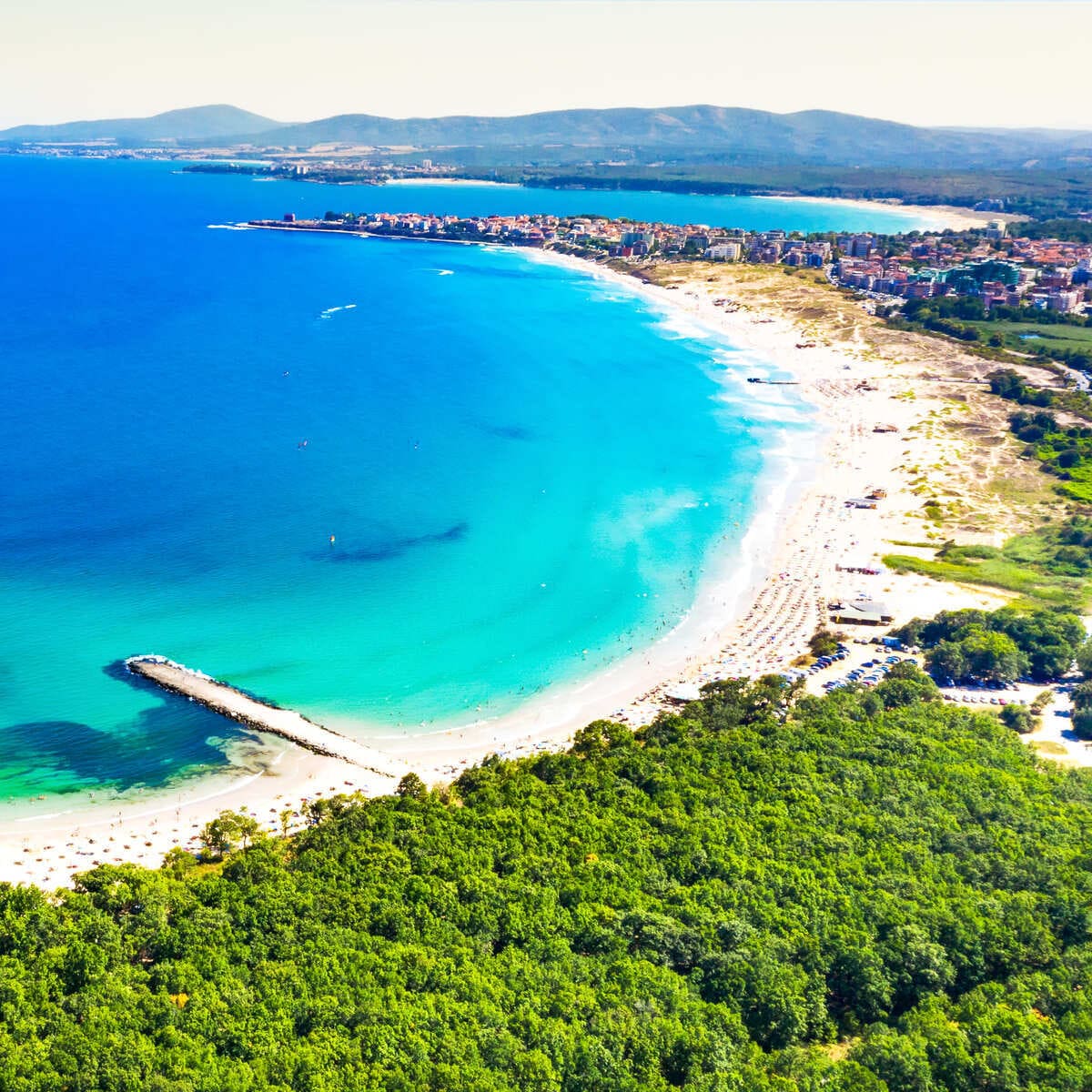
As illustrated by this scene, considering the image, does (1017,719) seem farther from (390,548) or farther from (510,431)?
(510,431)

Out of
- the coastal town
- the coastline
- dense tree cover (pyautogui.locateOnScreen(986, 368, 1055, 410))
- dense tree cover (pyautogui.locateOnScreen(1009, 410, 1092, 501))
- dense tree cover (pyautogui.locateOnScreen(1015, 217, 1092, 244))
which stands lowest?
the coastline

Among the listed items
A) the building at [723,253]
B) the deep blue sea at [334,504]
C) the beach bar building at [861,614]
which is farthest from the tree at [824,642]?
the building at [723,253]

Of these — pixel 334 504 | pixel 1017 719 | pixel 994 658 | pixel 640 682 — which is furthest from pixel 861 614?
pixel 334 504

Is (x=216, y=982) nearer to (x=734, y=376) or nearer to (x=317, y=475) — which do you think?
(x=317, y=475)

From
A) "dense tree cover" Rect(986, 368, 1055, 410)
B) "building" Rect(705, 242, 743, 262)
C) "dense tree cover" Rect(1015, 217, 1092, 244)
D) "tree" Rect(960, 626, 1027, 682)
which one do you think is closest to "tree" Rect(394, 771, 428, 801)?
"tree" Rect(960, 626, 1027, 682)

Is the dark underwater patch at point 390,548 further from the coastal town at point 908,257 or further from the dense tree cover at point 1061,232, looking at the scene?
the dense tree cover at point 1061,232

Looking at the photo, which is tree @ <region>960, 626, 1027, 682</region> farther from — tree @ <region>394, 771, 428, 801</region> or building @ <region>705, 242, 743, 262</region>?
building @ <region>705, 242, 743, 262</region>
